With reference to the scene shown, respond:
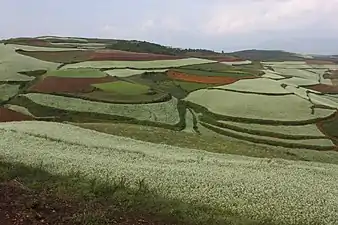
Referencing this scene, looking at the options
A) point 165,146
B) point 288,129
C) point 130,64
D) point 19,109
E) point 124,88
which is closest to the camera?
point 165,146

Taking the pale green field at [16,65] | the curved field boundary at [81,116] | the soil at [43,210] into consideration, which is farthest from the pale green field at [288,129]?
the pale green field at [16,65]

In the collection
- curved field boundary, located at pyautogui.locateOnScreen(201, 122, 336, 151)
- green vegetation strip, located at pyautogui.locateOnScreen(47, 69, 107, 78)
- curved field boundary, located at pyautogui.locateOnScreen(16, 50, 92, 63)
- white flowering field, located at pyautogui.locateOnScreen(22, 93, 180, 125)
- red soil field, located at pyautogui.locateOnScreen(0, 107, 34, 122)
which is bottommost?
curved field boundary, located at pyautogui.locateOnScreen(201, 122, 336, 151)

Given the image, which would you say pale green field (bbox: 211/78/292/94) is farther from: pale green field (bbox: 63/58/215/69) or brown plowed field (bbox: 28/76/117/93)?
pale green field (bbox: 63/58/215/69)

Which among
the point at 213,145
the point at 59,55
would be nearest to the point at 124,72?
the point at 59,55

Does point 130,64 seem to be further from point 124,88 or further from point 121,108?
point 121,108

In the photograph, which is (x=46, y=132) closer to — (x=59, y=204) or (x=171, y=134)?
(x=171, y=134)

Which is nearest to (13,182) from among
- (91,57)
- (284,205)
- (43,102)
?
(284,205)

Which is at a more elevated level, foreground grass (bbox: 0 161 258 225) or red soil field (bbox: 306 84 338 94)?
foreground grass (bbox: 0 161 258 225)

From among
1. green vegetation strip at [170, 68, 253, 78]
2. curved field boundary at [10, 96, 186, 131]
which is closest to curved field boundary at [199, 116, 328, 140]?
curved field boundary at [10, 96, 186, 131]
